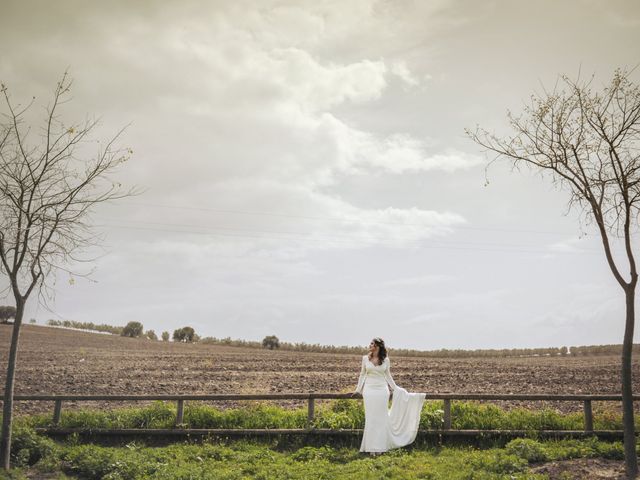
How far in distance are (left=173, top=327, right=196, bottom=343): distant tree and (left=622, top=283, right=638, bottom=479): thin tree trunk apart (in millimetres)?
60614

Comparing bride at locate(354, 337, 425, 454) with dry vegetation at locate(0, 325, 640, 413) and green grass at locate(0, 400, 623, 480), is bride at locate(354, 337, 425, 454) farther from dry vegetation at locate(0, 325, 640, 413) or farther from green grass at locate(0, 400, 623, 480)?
dry vegetation at locate(0, 325, 640, 413)

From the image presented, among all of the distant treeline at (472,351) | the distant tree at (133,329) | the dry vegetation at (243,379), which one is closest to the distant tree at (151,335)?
the distant tree at (133,329)

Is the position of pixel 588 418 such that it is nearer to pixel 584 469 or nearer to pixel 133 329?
pixel 584 469

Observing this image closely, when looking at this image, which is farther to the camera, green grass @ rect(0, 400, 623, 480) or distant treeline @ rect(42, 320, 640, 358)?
distant treeline @ rect(42, 320, 640, 358)

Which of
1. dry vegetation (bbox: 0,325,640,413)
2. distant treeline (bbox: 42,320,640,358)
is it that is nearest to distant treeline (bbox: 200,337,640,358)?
distant treeline (bbox: 42,320,640,358)

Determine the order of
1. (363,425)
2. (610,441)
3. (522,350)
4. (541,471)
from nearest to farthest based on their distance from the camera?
(541,471)
(610,441)
(363,425)
(522,350)

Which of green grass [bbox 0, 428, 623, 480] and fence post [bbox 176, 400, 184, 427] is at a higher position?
fence post [bbox 176, 400, 184, 427]

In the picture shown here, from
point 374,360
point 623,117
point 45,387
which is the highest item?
point 623,117

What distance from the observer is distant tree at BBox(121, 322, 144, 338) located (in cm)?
6475

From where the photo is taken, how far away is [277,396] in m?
12.1

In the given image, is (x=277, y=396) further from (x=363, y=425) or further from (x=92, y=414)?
(x=92, y=414)

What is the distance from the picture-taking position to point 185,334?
213ft

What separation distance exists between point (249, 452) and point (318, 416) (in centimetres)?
199

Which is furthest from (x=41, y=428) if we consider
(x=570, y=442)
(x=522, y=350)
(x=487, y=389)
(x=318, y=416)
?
(x=522, y=350)
